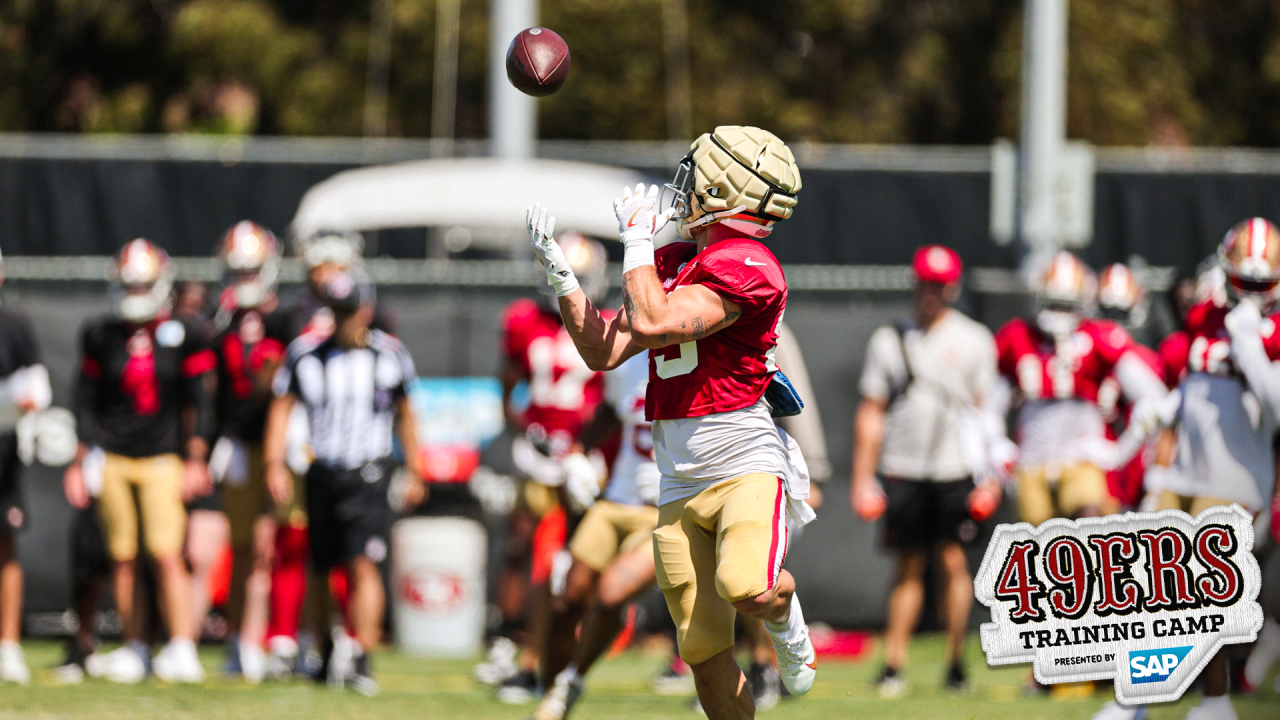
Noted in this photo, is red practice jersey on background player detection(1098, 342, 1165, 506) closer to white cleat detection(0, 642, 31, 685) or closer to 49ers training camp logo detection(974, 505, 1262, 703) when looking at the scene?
49ers training camp logo detection(974, 505, 1262, 703)

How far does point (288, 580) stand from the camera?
914 cm

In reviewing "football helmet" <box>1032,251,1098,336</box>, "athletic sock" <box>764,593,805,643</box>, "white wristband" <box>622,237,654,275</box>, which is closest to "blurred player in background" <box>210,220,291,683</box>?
"football helmet" <box>1032,251,1098,336</box>

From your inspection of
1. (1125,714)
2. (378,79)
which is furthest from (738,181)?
(378,79)

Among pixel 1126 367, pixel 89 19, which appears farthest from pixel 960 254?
pixel 89 19

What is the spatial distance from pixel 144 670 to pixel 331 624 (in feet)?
3.40

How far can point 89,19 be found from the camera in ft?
88.1

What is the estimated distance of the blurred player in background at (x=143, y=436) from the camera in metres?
8.97

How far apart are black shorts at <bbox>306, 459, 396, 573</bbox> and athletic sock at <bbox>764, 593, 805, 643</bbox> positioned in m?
3.62

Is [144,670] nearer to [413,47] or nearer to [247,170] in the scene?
[247,170]

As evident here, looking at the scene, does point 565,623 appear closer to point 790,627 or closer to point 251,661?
point 790,627

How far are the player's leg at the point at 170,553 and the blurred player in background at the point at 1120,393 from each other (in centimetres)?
492

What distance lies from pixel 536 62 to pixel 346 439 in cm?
367

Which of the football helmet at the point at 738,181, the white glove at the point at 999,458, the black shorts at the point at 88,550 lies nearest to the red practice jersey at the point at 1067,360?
the white glove at the point at 999,458

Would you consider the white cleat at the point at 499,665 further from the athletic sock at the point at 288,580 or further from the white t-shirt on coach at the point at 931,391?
the white t-shirt on coach at the point at 931,391
